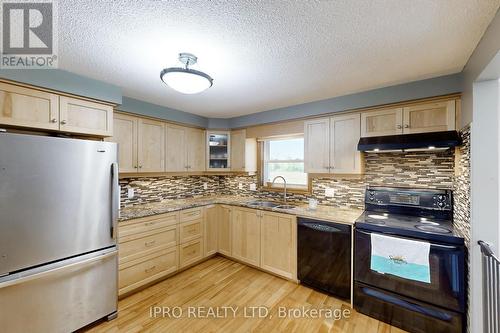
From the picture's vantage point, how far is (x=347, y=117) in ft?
8.75

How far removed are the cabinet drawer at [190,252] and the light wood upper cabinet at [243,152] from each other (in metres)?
1.37

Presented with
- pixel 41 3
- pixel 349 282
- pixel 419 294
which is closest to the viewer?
pixel 41 3

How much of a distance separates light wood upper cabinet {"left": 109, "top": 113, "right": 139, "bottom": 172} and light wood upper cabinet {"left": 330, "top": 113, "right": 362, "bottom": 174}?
8.51ft

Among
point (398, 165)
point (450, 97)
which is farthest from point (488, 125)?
point (398, 165)

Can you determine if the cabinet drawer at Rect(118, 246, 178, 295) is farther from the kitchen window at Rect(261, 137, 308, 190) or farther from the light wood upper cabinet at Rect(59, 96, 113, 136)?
the kitchen window at Rect(261, 137, 308, 190)

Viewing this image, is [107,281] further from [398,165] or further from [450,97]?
[450,97]

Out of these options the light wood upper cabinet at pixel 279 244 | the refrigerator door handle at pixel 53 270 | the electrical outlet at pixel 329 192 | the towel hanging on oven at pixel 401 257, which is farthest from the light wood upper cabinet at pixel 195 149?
the towel hanging on oven at pixel 401 257

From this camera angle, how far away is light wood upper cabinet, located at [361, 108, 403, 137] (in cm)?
233

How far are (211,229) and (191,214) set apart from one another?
0.51 meters

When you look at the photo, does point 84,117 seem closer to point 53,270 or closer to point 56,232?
point 56,232

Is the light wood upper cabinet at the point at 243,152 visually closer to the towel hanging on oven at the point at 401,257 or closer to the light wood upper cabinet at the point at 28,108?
the towel hanging on oven at the point at 401,257

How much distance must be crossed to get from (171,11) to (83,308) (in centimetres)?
249

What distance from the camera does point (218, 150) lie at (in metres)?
3.95

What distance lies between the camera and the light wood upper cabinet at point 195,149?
3582 millimetres
